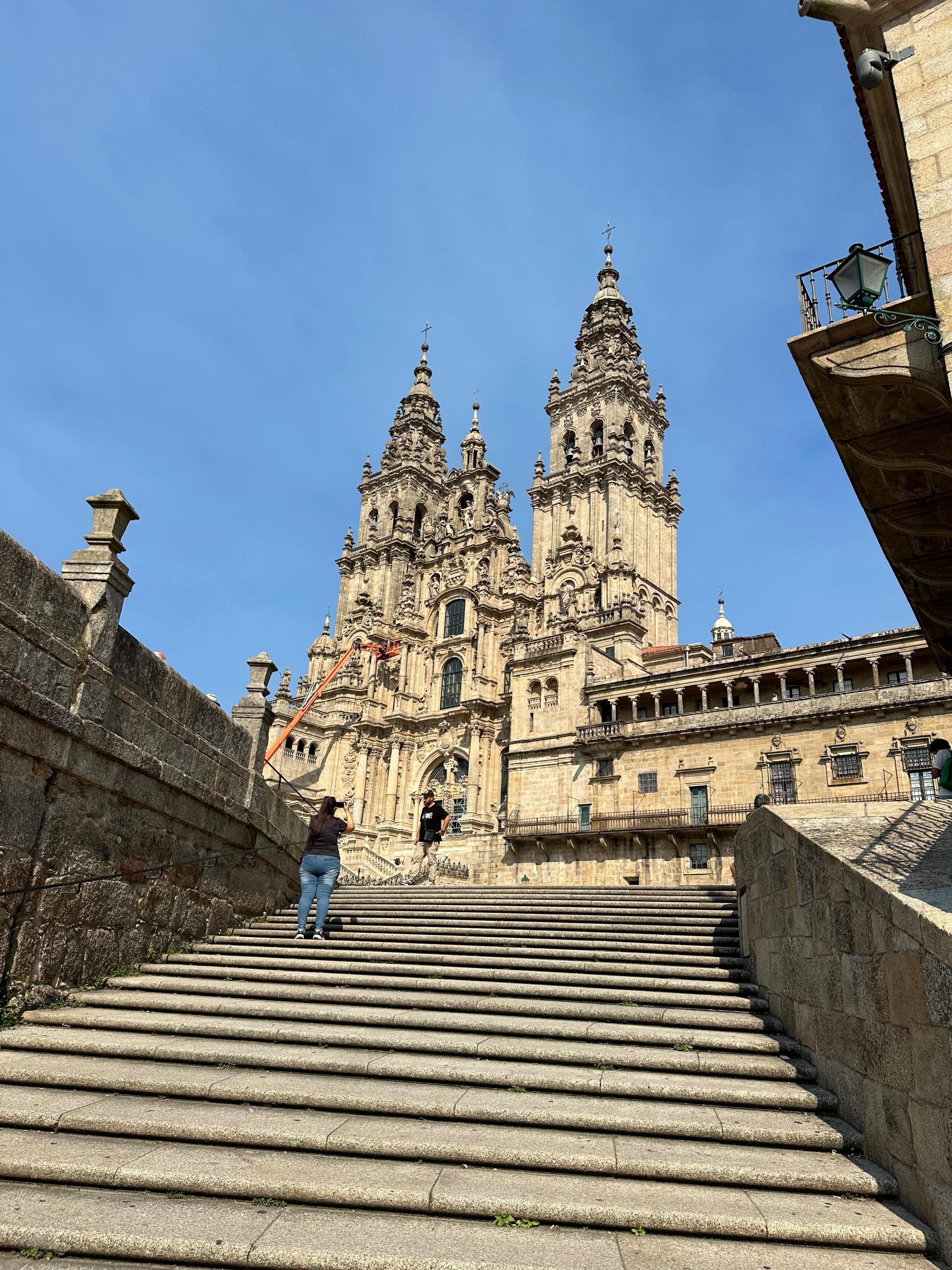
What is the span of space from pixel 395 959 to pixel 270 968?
1299mm

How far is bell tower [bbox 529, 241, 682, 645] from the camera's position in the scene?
135 ft

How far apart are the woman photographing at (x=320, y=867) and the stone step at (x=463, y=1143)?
436 cm

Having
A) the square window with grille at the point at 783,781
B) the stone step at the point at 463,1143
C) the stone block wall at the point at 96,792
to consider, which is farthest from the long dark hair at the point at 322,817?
the square window with grille at the point at 783,781

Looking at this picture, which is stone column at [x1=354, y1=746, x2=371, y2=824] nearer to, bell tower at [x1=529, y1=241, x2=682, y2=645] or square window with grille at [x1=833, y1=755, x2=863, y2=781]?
bell tower at [x1=529, y1=241, x2=682, y2=645]

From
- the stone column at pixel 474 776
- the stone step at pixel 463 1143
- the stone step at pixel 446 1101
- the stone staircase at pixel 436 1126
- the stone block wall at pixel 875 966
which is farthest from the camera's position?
the stone column at pixel 474 776

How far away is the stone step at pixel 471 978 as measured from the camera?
23.0 ft

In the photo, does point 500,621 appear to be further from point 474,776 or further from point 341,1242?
point 341,1242

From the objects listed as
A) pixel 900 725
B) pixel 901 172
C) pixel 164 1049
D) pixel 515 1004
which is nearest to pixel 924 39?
pixel 901 172

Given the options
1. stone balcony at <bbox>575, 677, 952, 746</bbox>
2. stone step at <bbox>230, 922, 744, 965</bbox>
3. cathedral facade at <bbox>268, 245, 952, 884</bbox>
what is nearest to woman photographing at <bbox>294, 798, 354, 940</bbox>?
stone step at <bbox>230, 922, 744, 965</bbox>

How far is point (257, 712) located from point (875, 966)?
8.65m

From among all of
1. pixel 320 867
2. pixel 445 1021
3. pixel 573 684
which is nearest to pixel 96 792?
pixel 320 867

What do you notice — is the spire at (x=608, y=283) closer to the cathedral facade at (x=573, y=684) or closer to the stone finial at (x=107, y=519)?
the cathedral facade at (x=573, y=684)

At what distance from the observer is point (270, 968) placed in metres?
8.08

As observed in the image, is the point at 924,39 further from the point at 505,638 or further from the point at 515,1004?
the point at 505,638
